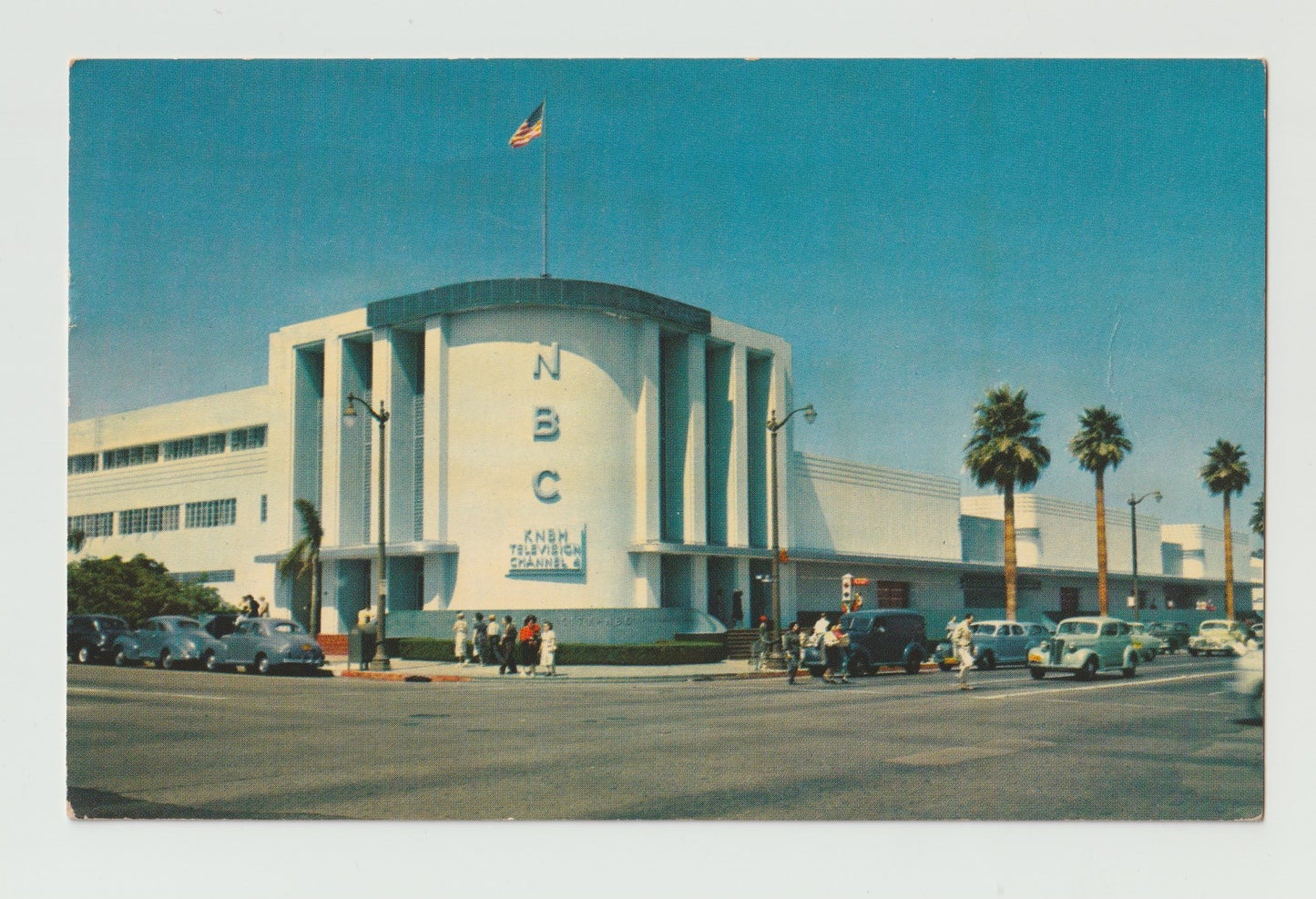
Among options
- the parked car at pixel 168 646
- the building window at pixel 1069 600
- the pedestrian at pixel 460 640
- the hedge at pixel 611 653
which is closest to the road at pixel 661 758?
the parked car at pixel 168 646

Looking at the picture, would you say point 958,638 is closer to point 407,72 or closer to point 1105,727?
point 1105,727

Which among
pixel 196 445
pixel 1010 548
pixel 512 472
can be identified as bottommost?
pixel 1010 548

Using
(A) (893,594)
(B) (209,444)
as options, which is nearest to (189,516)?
(B) (209,444)

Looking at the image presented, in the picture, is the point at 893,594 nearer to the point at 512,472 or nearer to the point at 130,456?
the point at 512,472

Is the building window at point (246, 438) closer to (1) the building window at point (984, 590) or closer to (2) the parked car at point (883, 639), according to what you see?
(2) the parked car at point (883, 639)

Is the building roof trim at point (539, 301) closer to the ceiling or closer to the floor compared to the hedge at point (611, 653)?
closer to the ceiling

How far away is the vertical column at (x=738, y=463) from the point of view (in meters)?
43.9

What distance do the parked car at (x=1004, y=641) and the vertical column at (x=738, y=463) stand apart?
36.5ft

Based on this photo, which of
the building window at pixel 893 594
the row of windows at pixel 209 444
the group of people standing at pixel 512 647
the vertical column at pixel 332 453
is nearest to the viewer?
the group of people standing at pixel 512 647

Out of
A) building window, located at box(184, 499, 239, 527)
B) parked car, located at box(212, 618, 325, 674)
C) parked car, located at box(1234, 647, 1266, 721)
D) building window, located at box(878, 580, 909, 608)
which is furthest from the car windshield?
building window, located at box(184, 499, 239, 527)

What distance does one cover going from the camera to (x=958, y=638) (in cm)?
2584

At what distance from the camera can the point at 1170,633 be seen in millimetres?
45688

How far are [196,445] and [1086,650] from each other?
33.9 meters

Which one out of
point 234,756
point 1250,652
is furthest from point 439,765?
point 1250,652
